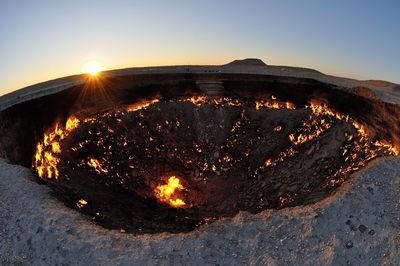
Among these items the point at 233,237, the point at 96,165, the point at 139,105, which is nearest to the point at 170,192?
the point at 96,165

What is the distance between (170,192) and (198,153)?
10.0 feet

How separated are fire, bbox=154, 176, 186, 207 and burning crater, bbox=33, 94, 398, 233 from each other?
5cm

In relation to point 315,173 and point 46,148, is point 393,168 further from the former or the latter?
point 46,148

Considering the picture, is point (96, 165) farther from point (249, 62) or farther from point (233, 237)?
point (249, 62)

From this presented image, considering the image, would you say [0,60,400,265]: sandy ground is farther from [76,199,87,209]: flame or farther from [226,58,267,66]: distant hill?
[226,58,267,66]: distant hill

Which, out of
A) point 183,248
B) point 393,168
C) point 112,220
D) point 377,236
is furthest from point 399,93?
point 112,220

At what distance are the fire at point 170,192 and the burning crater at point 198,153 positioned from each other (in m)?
0.05

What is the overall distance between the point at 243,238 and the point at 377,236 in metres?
2.63

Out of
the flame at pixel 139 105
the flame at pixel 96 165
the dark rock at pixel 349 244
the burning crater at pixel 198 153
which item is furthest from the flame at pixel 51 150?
the dark rock at pixel 349 244

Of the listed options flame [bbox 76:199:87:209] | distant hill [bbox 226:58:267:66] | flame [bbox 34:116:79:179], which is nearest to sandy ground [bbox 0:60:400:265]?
flame [bbox 76:199:87:209]

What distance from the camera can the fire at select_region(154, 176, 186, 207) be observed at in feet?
34.4

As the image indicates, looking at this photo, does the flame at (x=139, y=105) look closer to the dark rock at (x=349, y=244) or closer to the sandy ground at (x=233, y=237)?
the sandy ground at (x=233, y=237)

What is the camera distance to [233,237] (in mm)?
4965

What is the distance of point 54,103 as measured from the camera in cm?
1042
